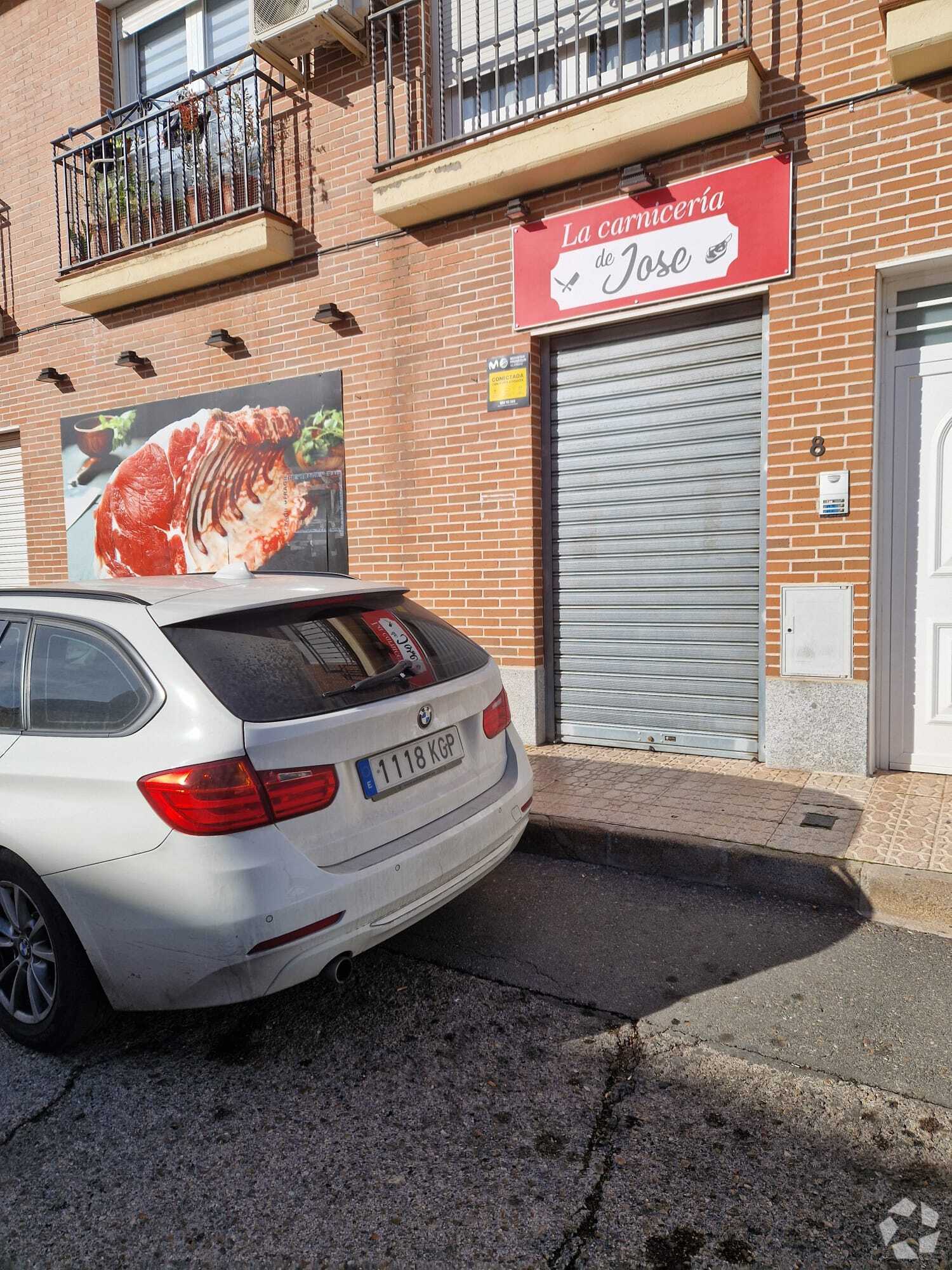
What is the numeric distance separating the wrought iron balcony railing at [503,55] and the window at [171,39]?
2237 millimetres

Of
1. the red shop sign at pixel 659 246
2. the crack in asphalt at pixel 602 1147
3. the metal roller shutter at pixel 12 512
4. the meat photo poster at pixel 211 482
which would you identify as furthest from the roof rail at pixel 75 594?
the metal roller shutter at pixel 12 512

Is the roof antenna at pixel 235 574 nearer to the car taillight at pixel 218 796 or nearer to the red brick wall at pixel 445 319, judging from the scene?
the car taillight at pixel 218 796

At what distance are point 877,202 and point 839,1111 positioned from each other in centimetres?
486

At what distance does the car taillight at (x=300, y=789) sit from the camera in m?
2.67

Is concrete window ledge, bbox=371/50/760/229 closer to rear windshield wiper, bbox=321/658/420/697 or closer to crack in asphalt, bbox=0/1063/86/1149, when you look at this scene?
rear windshield wiper, bbox=321/658/420/697

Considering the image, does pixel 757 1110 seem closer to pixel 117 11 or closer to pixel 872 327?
pixel 872 327

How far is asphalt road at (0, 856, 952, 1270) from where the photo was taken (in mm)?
2154

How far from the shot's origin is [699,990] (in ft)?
10.9

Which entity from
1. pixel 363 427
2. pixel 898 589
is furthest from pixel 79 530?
pixel 898 589

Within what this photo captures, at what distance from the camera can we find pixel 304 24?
674cm

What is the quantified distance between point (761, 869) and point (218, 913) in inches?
106

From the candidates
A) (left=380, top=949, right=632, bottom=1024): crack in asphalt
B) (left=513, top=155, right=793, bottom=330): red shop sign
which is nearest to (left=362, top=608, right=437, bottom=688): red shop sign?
(left=380, top=949, right=632, bottom=1024): crack in asphalt

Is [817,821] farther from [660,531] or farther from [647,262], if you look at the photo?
[647,262]

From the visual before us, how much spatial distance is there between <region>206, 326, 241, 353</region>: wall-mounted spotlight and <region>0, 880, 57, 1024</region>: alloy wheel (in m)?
6.09
